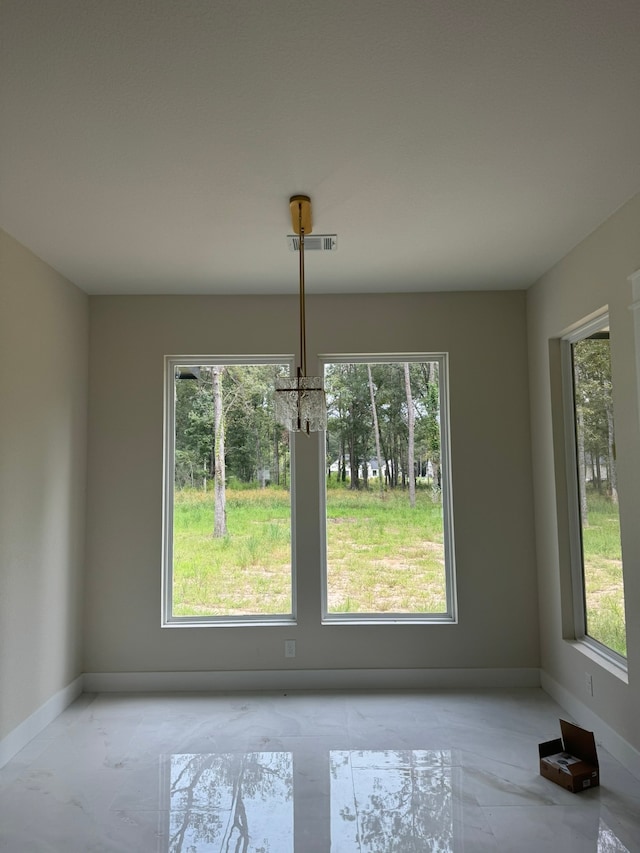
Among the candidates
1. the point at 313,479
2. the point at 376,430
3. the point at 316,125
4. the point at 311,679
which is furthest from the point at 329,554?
the point at 316,125

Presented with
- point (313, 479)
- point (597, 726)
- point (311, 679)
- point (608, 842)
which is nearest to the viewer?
point (608, 842)

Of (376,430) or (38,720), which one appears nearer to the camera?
(38,720)

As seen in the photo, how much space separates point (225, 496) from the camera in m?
4.21

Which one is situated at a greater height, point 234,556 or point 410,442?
point 410,442

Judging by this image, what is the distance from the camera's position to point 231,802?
257 cm

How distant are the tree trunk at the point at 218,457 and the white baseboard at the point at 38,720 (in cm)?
133

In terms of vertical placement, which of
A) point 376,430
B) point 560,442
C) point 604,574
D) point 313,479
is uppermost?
point 376,430

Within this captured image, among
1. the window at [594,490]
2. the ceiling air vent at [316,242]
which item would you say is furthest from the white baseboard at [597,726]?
the ceiling air vent at [316,242]

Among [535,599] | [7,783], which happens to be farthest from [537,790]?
[7,783]

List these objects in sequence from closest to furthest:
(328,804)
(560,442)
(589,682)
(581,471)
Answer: (328,804) < (589,682) < (581,471) < (560,442)

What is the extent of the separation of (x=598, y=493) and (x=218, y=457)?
8.23 feet

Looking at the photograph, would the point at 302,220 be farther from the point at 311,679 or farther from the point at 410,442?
the point at 311,679

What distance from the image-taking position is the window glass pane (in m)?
3.16

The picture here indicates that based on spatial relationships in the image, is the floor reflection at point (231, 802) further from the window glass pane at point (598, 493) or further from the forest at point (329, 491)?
the window glass pane at point (598, 493)
